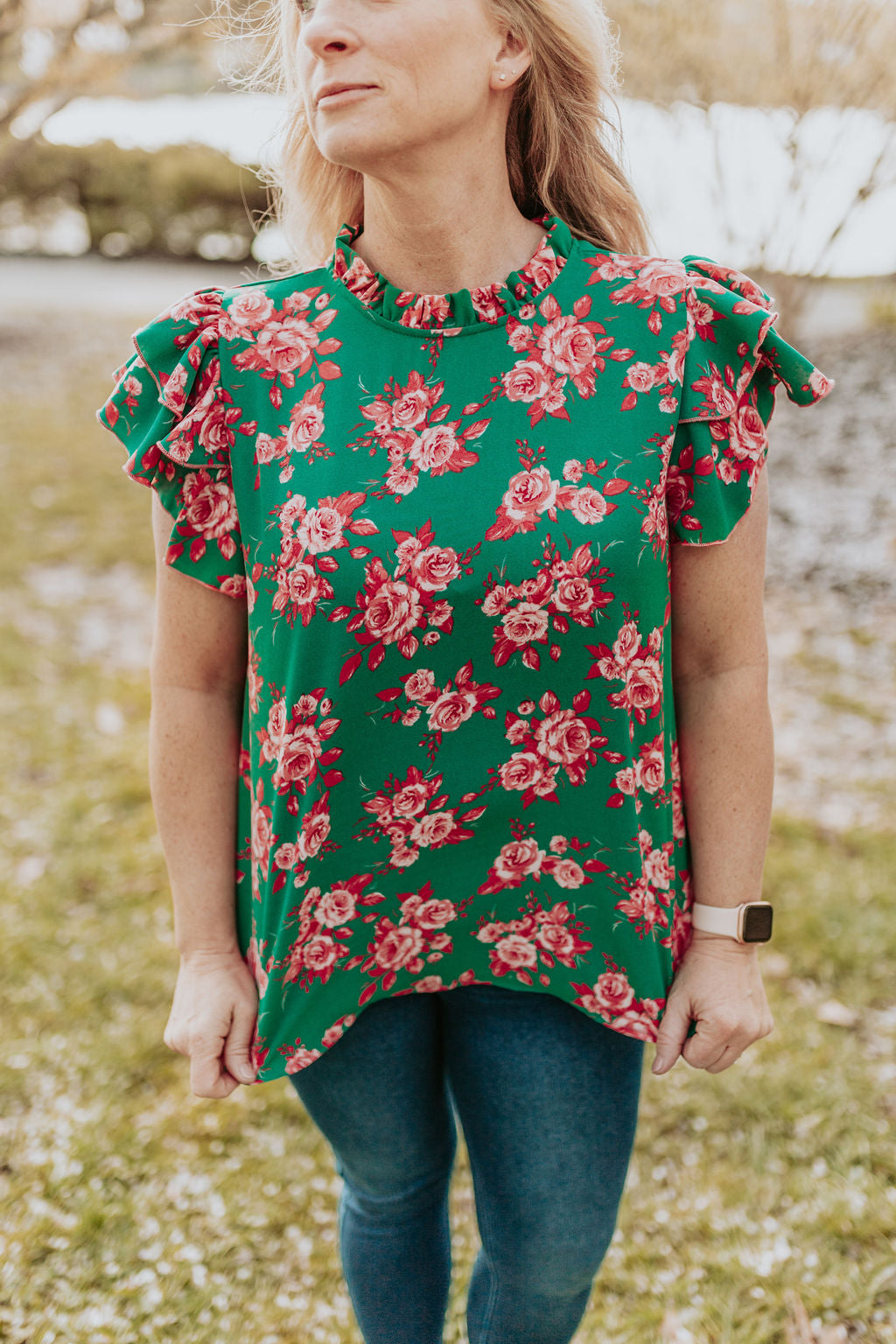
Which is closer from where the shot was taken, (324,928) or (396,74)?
(396,74)

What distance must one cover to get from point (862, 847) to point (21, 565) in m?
4.81

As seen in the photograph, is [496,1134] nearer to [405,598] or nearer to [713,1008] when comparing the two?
[713,1008]

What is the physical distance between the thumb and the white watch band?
0.37ft

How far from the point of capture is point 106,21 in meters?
8.33

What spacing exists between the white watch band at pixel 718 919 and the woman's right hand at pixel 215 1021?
26.8 inches

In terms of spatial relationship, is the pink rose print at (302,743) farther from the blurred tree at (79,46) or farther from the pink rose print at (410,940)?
the blurred tree at (79,46)

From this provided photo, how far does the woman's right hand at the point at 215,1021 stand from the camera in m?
1.61

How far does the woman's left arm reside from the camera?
1.52 metres

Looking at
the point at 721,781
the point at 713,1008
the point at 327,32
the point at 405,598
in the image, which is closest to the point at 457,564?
the point at 405,598

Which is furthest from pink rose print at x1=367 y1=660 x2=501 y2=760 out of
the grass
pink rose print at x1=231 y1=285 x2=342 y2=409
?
the grass

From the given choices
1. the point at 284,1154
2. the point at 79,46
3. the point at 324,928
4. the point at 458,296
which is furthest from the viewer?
the point at 79,46

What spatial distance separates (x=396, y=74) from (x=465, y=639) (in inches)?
27.1

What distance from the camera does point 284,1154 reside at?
2.82 meters

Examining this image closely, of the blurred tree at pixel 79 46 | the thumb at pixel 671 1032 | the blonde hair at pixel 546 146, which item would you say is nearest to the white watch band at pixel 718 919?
the thumb at pixel 671 1032
